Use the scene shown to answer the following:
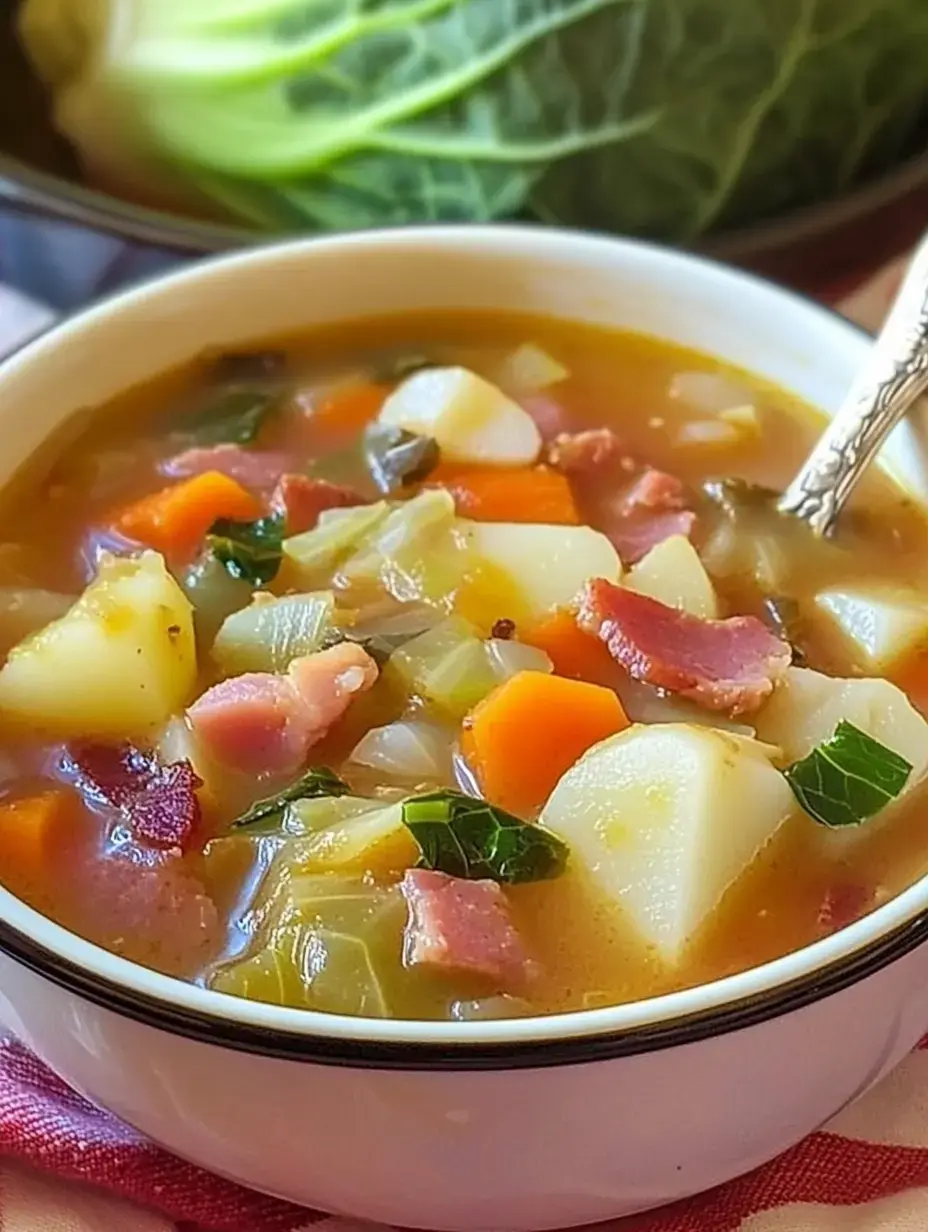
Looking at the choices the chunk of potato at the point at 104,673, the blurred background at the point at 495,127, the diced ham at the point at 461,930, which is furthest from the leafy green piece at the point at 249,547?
the blurred background at the point at 495,127

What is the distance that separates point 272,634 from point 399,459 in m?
0.33

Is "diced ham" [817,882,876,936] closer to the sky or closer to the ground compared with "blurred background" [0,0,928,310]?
closer to the ground

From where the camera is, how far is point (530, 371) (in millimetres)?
2016

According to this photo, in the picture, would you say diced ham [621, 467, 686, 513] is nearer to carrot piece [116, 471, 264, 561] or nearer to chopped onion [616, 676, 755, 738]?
chopped onion [616, 676, 755, 738]

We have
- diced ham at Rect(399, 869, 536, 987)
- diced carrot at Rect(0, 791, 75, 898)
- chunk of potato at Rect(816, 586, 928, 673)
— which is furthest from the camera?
chunk of potato at Rect(816, 586, 928, 673)

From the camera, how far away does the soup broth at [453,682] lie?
1.35 meters

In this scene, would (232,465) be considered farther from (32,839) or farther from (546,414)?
(32,839)

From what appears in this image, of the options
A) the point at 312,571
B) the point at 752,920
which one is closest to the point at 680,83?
the point at 312,571

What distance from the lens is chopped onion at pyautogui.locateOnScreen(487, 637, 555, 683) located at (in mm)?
1561

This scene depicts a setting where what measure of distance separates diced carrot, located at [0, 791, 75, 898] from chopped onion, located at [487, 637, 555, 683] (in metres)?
0.40


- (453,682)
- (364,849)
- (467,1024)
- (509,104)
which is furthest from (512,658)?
(509,104)

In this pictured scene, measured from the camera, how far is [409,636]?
1605 mm

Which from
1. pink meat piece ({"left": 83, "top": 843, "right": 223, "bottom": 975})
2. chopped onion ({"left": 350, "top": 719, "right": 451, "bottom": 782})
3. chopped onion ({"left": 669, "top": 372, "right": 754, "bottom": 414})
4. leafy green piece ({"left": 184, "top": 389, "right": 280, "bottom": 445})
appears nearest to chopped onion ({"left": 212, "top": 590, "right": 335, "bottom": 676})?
chopped onion ({"left": 350, "top": 719, "right": 451, "bottom": 782})

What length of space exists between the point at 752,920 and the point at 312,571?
581 millimetres
